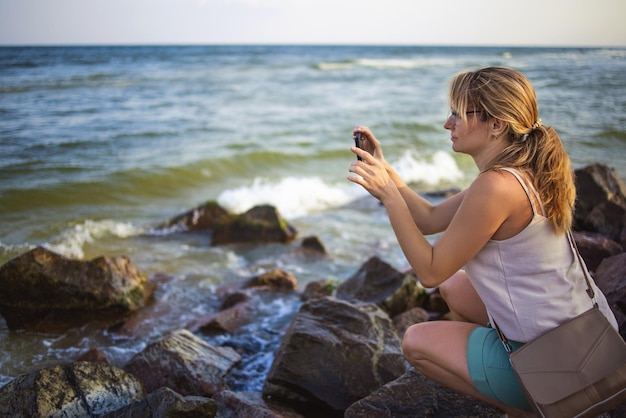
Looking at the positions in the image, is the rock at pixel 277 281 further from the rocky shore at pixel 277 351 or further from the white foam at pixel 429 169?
the white foam at pixel 429 169

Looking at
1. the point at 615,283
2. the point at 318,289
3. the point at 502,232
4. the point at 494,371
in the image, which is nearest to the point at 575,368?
the point at 494,371

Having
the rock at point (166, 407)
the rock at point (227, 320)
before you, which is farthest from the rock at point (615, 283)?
the rock at point (227, 320)

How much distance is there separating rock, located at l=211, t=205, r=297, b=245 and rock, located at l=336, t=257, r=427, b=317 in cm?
270

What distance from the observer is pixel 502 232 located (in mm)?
2260

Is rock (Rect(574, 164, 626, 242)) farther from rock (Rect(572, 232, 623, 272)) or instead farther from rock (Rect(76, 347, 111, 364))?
rock (Rect(76, 347, 111, 364))

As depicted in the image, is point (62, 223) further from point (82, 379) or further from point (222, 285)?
point (82, 379)

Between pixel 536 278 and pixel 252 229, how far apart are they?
20.3 feet

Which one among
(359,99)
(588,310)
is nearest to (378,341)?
(588,310)

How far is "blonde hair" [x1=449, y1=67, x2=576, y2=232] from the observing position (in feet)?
7.42

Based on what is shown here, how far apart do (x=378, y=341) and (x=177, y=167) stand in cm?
953

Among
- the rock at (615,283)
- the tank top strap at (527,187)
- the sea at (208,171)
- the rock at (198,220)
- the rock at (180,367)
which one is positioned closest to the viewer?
the tank top strap at (527,187)

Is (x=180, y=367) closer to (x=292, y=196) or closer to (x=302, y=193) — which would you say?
(x=292, y=196)

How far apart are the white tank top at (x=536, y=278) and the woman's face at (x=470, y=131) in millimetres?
258

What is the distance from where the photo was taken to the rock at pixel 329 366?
356 cm
